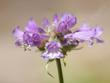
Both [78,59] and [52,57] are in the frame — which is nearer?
[52,57]

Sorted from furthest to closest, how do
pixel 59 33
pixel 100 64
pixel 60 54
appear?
pixel 100 64
pixel 59 33
pixel 60 54

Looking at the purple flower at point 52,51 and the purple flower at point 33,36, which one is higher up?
the purple flower at point 33,36

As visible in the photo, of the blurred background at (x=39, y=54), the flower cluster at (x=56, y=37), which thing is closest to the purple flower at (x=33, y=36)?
the flower cluster at (x=56, y=37)

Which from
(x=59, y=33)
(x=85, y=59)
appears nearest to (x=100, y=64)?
(x=85, y=59)

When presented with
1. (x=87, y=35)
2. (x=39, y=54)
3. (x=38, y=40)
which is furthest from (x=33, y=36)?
(x=39, y=54)

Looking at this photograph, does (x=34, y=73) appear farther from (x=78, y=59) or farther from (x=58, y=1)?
(x=58, y=1)

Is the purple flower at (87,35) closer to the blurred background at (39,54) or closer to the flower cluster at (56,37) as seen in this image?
the flower cluster at (56,37)

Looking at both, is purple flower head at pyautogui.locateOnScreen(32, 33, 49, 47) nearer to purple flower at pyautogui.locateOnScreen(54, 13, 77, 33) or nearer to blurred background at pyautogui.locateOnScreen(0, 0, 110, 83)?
purple flower at pyautogui.locateOnScreen(54, 13, 77, 33)

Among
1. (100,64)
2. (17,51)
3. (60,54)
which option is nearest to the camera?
(60,54)

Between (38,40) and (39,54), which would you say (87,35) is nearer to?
(38,40)
